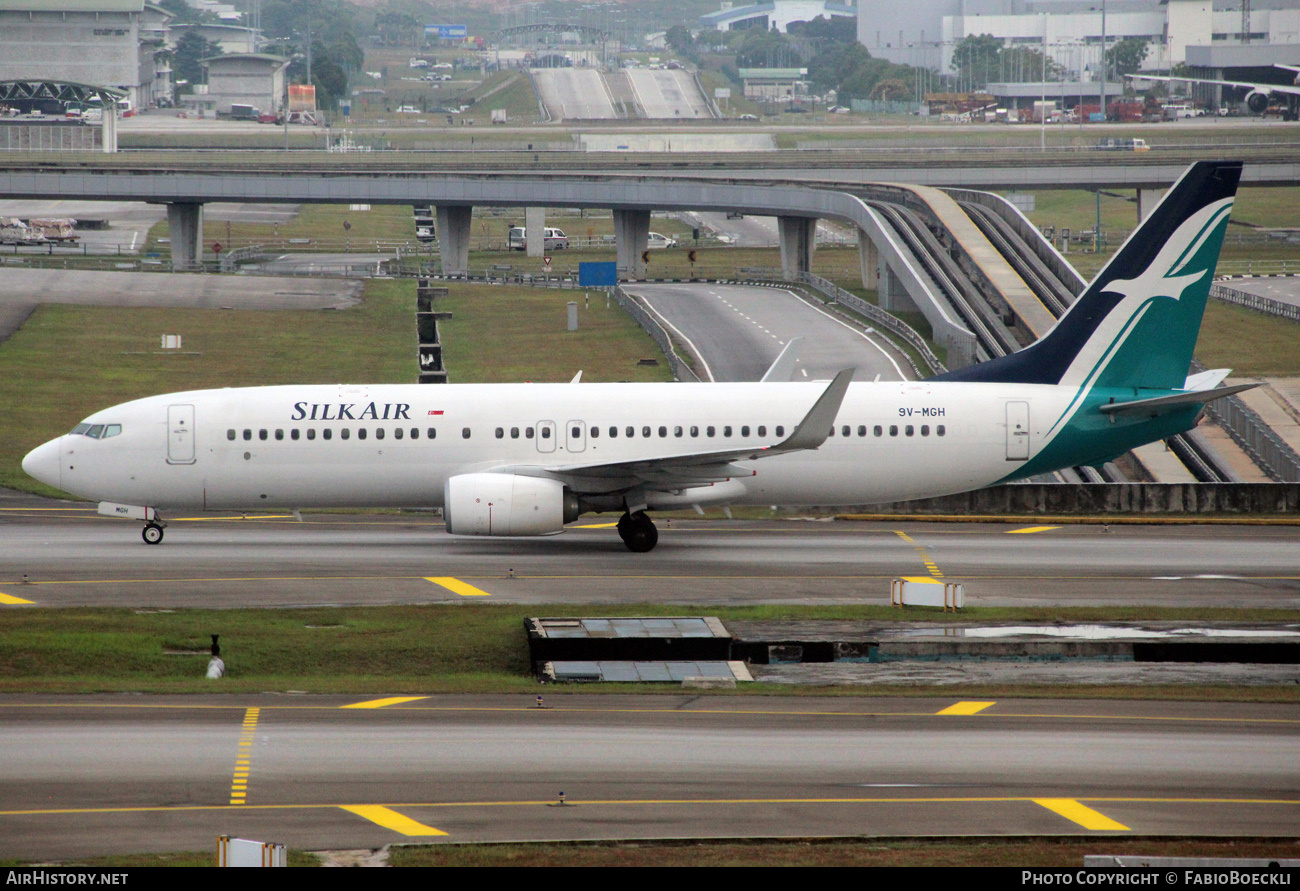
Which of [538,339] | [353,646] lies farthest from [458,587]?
[538,339]

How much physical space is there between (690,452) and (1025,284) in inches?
1432

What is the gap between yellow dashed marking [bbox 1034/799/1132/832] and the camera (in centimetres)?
1903

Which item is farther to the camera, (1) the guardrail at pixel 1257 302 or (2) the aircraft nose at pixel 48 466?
(1) the guardrail at pixel 1257 302

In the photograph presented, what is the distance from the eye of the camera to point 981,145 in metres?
172

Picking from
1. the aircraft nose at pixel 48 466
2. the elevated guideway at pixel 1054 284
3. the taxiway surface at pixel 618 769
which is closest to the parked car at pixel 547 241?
the elevated guideway at pixel 1054 284

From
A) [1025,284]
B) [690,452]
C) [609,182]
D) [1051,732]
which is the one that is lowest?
[1051,732]

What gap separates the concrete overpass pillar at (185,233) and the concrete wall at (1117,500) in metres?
81.0

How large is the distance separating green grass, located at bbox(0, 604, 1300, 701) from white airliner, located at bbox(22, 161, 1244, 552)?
6.68 metres

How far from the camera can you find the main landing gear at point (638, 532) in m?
37.9

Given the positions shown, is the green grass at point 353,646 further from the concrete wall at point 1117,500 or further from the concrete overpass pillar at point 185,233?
the concrete overpass pillar at point 185,233

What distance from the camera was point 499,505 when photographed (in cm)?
3578

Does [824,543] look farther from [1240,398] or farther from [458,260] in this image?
[458,260]

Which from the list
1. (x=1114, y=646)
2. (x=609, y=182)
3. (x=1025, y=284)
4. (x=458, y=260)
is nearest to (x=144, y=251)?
(x=458, y=260)

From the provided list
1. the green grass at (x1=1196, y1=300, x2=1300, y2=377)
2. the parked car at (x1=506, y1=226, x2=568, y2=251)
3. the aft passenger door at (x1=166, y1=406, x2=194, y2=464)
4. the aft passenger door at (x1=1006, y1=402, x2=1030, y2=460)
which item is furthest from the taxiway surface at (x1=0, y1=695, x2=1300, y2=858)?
the parked car at (x1=506, y1=226, x2=568, y2=251)
